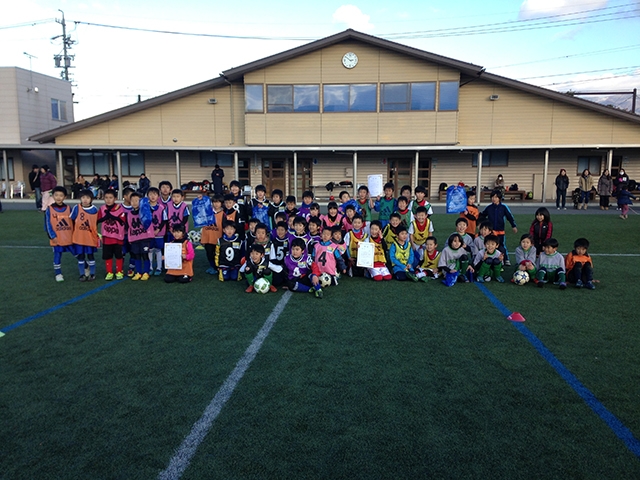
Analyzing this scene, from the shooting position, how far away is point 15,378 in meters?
3.94

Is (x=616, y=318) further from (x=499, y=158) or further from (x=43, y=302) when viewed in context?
(x=499, y=158)

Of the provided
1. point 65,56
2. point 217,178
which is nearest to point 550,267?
point 217,178

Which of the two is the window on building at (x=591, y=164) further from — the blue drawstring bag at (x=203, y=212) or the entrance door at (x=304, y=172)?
the blue drawstring bag at (x=203, y=212)

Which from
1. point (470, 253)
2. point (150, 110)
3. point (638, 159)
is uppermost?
point (150, 110)

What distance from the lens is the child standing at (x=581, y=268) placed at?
7082 millimetres

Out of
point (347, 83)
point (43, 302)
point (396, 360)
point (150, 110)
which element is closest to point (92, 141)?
point (150, 110)

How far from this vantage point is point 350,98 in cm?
2377

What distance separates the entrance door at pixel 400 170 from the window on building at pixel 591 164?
997 centimetres

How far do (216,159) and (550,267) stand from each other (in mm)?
22398

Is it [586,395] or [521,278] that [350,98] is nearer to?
[521,278]

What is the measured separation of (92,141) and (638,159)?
32.2 metres

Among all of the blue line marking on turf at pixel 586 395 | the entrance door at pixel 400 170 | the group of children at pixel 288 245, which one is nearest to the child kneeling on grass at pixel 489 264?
the group of children at pixel 288 245

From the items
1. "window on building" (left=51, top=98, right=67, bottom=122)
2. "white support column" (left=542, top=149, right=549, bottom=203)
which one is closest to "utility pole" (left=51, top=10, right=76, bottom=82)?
"window on building" (left=51, top=98, right=67, bottom=122)

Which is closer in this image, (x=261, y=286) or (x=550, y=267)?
(x=261, y=286)
